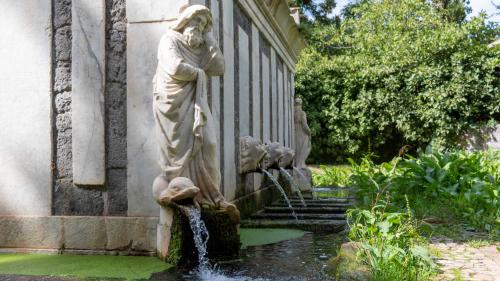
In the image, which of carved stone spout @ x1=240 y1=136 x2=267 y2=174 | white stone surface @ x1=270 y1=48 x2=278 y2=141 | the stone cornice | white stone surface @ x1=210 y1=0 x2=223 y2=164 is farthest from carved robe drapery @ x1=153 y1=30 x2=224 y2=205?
white stone surface @ x1=270 y1=48 x2=278 y2=141

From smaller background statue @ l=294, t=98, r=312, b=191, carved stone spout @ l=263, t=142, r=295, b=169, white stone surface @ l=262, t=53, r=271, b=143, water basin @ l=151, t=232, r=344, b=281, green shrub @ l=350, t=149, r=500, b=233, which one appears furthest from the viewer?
smaller background statue @ l=294, t=98, r=312, b=191

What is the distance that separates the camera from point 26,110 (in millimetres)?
4613

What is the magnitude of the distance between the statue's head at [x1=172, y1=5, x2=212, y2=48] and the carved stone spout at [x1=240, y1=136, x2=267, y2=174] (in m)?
2.42

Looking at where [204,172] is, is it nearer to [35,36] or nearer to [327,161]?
[35,36]

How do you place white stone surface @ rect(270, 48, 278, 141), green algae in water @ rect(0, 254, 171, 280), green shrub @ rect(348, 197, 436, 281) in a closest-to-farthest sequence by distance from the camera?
green shrub @ rect(348, 197, 436, 281) → green algae in water @ rect(0, 254, 171, 280) → white stone surface @ rect(270, 48, 278, 141)

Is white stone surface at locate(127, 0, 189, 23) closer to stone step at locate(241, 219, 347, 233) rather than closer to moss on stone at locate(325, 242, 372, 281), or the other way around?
moss on stone at locate(325, 242, 372, 281)

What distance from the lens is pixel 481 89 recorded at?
14.5 metres

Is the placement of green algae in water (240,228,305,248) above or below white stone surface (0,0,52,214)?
below

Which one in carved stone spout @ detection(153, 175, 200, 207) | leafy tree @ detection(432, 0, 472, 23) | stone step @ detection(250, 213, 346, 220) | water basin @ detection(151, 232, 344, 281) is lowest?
water basin @ detection(151, 232, 344, 281)

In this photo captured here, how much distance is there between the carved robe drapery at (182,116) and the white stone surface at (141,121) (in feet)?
1.07

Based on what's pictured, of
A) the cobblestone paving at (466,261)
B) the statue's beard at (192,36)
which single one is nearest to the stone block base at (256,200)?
the statue's beard at (192,36)

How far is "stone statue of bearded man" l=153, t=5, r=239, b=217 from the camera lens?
395cm

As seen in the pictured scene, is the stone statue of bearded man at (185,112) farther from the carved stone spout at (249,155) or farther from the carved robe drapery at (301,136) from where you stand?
the carved robe drapery at (301,136)

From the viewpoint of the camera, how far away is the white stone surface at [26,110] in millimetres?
4578
